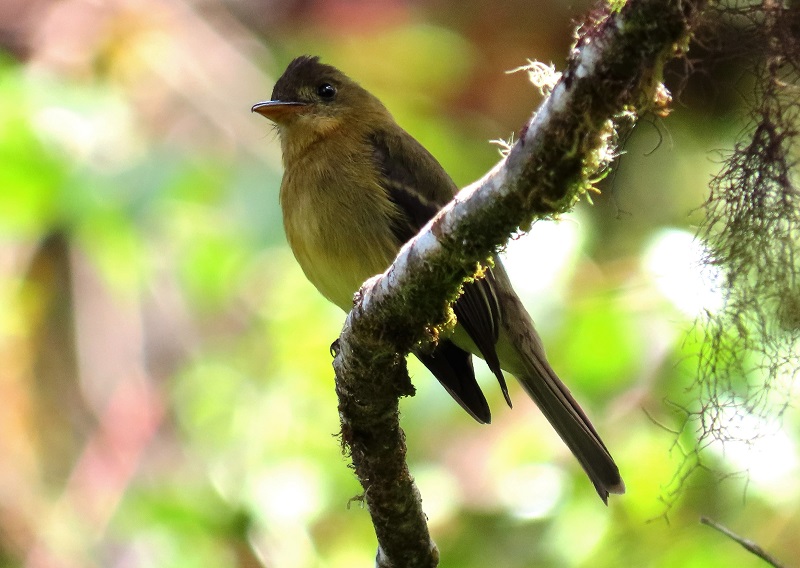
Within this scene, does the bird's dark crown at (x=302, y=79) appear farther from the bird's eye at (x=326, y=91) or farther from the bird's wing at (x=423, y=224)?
the bird's wing at (x=423, y=224)

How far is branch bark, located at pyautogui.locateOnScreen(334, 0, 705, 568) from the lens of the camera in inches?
72.0

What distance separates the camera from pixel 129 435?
16.4 ft

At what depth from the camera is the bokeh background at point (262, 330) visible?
12.5 ft

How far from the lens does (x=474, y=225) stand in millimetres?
2158

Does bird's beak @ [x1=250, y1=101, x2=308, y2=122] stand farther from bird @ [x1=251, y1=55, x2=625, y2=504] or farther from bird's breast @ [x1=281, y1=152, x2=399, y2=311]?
bird's breast @ [x1=281, y1=152, x2=399, y2=311]

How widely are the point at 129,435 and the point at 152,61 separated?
6.40ft

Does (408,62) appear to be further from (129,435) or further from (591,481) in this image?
(591,481)

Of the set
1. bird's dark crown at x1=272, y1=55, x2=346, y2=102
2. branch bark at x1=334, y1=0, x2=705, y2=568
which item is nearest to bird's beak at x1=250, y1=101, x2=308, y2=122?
bird's dark crown at x1=272, y1=55, x2=346, y2=102

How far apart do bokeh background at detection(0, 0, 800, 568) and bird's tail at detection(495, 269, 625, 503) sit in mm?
118

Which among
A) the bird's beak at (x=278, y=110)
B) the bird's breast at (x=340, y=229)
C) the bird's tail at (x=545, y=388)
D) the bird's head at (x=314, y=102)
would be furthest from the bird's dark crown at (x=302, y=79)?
the bird's tail at (x=545, y=388)

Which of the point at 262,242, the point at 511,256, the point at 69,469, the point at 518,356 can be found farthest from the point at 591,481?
the point at 69,469

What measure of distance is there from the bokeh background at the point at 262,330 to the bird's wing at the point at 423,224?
0.25m

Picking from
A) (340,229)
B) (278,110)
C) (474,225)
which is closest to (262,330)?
(278,110)

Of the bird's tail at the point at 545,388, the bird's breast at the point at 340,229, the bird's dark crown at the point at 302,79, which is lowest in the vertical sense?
the bird's tail at the point at 545,388
